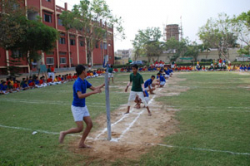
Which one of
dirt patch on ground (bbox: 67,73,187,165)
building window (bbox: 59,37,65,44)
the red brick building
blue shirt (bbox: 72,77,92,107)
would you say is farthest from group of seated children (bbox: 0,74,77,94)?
building window (bbox: 59,37,65,44)

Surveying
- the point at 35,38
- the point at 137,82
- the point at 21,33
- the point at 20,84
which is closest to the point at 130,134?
the point at 137,82

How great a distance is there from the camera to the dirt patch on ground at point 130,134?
4688mm

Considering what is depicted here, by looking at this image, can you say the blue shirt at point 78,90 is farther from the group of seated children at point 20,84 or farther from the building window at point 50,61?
the building window at point 50,61

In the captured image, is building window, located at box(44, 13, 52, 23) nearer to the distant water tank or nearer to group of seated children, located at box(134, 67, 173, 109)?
group of seated children, located at box(134, 67, 173, 109)

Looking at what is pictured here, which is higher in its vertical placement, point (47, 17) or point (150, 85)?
point (47, 17)

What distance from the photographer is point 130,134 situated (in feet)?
19.1

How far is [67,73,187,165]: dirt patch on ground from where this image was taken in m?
4.69

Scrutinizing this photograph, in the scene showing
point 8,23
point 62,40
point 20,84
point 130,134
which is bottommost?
point 130,134

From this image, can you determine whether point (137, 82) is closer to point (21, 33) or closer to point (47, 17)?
point (21, 33)

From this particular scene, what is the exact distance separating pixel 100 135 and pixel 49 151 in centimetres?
144

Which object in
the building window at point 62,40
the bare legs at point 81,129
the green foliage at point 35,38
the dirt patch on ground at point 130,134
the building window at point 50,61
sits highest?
the building window at point 62,40

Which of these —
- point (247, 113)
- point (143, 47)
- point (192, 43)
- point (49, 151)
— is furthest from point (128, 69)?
point (192, 43)

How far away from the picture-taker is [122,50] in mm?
119438

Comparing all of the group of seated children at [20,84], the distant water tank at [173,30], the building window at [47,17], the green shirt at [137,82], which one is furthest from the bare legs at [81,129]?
the distant water tank at [173,30]
